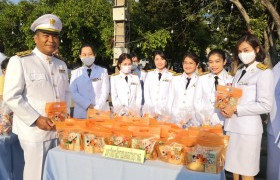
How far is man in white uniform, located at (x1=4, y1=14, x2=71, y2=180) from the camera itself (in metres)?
2.55

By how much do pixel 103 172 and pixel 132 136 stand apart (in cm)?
38

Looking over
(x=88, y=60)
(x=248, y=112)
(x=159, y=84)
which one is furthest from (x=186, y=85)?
(x=88, y=60)

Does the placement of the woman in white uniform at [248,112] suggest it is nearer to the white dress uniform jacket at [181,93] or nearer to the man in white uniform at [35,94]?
the white dress uniform jacket at [181,93]

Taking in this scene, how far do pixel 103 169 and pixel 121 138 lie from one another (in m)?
0.30

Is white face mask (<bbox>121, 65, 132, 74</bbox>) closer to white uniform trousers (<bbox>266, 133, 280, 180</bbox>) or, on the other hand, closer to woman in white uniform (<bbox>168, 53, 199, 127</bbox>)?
woman in white uniform (<bbox>168, 53, 199, 127</bbox>)

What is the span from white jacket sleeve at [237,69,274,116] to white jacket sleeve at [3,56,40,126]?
2015 mm

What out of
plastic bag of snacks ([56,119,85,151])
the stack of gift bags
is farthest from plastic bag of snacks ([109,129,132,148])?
plastic bag of snacks ([56,119,85,151])

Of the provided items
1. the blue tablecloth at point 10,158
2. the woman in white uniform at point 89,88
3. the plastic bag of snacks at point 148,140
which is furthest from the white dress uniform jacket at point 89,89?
the plastic bag of snacks at point 148,140

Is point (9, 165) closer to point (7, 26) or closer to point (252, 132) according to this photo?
point (252, 132)

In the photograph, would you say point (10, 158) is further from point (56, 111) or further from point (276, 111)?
point (276, 111)

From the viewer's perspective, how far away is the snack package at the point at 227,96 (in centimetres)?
265

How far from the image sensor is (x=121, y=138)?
2395 mm

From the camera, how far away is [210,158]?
6.83 ft

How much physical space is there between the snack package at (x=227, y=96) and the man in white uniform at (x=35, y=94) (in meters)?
1.58
